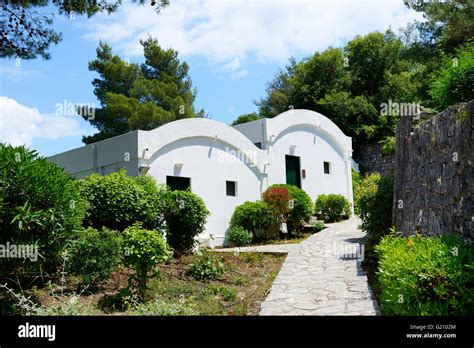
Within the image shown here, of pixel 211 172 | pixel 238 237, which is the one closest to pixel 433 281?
pixel 238 237

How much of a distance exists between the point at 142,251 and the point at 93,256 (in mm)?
1158

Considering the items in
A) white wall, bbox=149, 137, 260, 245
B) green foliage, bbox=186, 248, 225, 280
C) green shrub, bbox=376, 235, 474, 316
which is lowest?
green foliage, bbox=186, 248, 225, 280

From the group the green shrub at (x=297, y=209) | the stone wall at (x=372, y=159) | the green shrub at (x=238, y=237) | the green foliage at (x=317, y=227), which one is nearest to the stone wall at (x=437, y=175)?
the green shrub at (x=238, y=237)

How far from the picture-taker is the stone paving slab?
6789 mm

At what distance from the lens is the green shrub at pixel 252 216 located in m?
15.1

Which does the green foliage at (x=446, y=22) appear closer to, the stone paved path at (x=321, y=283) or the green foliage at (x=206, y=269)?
the stone paved path at (x=321, y=283)

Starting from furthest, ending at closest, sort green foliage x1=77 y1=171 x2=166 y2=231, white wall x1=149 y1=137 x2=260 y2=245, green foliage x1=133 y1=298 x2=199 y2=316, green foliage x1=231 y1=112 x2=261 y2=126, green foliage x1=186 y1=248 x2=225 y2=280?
green foliage x1=231 y1=112 x2=261 y2=126 → white wall x1=149 y1=137 x2=260 y2=245 → green foliage x1=77 y1=171 x2=166 y2=231 → green foliage x1=186 y1=248 x2=225 y2=280 → green foliage x1=133 y1=298 x2=199 y2=316

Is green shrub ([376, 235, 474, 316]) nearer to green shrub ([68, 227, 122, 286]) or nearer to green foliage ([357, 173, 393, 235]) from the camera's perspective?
green shrub ([68, 227, 122, 286])

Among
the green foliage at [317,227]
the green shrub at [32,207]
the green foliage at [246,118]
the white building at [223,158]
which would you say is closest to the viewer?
the green shrub at [32,207]

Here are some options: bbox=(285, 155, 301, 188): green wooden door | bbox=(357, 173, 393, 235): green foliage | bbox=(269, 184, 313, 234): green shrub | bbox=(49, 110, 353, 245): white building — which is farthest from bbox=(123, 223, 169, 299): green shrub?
bbox=(285, 155, 301, 188): green wooden door

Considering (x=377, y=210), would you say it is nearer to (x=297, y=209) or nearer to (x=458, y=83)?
(x=458, y=83)

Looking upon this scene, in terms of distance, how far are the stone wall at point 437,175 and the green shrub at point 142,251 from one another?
4.13 metres

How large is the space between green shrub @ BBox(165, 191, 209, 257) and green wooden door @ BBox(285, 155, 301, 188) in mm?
7131
